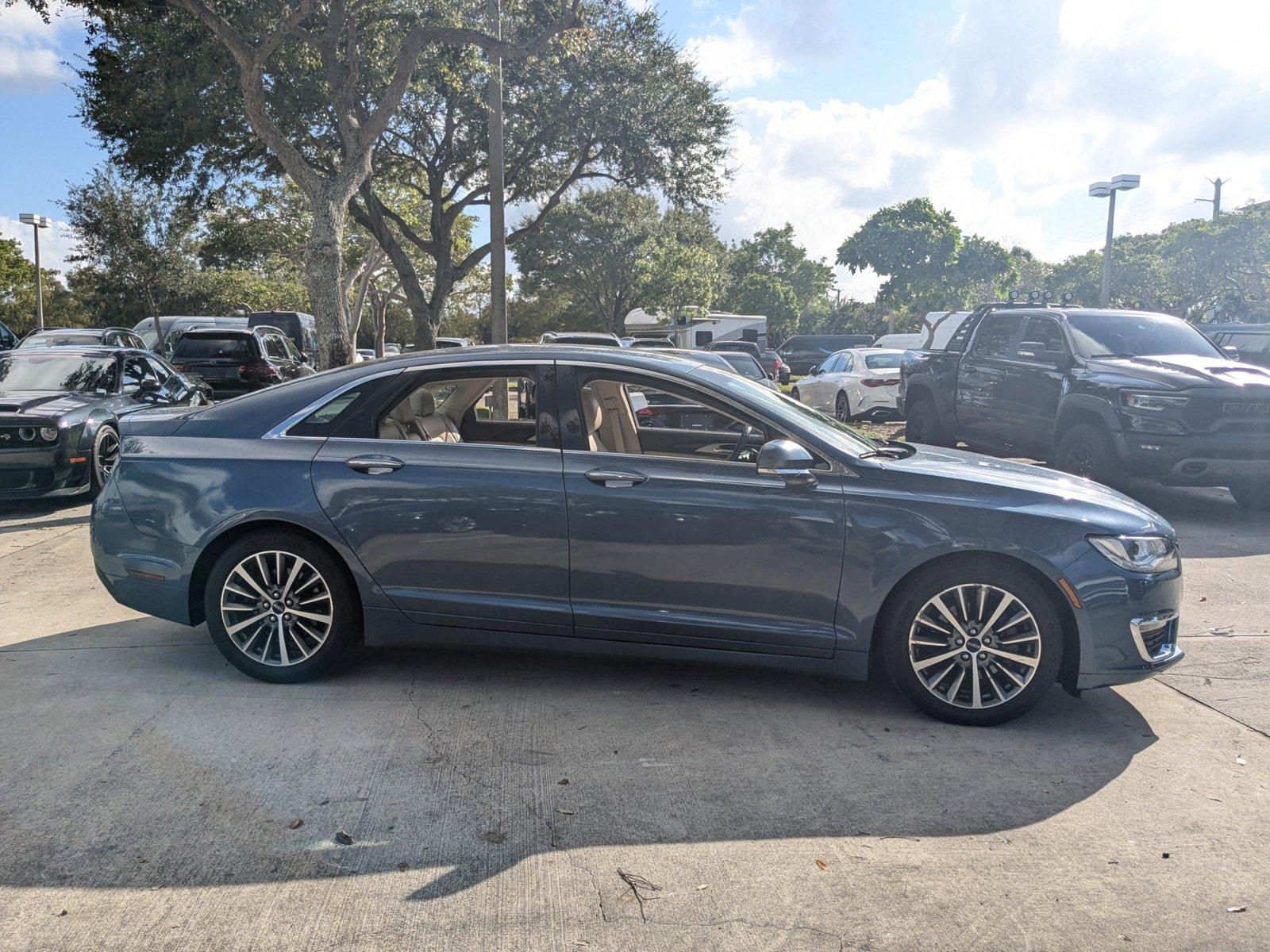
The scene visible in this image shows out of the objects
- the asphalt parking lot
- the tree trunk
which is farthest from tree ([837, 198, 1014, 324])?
the asphalt parking lot

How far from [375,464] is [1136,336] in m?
8.34

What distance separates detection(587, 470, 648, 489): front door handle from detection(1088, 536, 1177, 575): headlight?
1.91 m

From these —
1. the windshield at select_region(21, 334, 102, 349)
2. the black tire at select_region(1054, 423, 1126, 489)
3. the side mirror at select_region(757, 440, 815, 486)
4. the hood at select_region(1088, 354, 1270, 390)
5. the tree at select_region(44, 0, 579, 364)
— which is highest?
the tree at select_region(44, 0, 579, 364)

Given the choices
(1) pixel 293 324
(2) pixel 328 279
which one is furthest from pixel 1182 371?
(1) pixel 293 324

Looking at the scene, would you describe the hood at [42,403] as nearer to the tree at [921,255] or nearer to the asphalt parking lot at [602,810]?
the asphalt parking lot at [602,810]

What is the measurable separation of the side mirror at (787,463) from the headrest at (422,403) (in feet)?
5.71

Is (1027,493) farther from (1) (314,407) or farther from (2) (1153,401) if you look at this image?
(2) (1153,401)

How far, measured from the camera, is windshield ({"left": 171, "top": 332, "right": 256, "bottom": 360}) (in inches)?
700

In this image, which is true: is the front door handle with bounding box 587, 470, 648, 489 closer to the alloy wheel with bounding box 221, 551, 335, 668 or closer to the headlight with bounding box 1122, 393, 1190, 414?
the alloy wheel with bounding box 221, 551, 335, 668

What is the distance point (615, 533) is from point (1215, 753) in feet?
8.65

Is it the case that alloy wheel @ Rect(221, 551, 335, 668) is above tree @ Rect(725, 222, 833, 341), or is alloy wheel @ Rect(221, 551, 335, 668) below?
below

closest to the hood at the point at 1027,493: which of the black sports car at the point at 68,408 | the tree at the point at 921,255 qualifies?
the black sports car at the point at 68,408

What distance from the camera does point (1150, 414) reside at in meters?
8.81

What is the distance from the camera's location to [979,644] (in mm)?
4195
